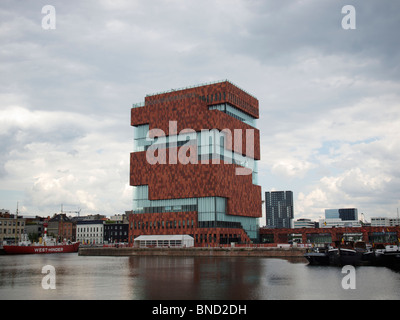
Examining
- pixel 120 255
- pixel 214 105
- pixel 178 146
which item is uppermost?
pixel 214 105

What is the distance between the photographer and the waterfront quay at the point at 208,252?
10519cm

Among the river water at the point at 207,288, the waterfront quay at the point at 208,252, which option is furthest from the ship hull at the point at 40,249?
the river water at the point at 207,288

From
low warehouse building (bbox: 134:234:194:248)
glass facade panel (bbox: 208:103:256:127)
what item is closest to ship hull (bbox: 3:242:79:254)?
low warehouse building (bbox: 134:234:194:248)

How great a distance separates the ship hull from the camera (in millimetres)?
152750

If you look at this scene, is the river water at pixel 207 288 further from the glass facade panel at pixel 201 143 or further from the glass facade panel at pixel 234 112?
the glass facade panel at pixel 234 112

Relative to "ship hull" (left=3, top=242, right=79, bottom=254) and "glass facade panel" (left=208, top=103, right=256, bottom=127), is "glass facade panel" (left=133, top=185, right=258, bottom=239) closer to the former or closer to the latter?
"glass facade panel" (left=208, top=103, right=256, bottom=127)

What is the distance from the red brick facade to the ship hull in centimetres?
3718

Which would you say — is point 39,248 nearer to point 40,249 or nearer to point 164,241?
point 40,249

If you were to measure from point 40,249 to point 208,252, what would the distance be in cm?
7538

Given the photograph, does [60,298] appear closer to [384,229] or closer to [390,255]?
A: [390,255]
